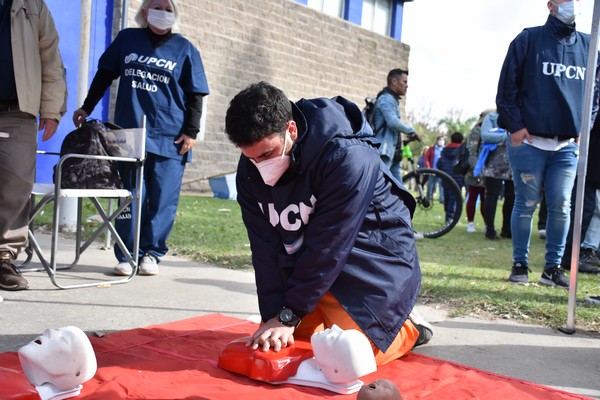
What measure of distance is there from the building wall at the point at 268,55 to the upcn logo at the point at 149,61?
7849mm

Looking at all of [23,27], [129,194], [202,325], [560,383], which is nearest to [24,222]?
[129,194]

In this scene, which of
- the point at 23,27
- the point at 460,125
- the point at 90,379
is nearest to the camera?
the point at 90,379

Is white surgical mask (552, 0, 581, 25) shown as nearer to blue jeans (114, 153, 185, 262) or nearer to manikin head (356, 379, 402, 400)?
blue jeans (114, 153, 185, 262)

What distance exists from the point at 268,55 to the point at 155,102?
10727mm

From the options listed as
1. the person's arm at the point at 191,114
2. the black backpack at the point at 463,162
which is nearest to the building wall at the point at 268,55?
the black backpack at the point at 463,162

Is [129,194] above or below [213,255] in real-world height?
above

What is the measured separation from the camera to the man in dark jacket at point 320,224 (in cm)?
253

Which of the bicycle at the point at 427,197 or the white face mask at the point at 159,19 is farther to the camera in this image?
the bicycle at the point at 427,197

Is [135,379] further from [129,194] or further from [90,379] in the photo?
[129,194]

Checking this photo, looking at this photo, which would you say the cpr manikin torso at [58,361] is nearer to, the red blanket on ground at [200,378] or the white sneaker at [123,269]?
the red blanket on ground at [200,378]

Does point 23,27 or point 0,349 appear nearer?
point 0,349

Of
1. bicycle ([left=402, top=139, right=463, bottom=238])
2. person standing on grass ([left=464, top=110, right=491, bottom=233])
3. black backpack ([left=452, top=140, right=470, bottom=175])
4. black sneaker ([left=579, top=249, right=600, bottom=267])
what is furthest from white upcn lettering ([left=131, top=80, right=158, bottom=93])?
black backpack ([left=452, top=140, right=470, bottom=175])

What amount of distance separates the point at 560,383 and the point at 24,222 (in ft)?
10.1

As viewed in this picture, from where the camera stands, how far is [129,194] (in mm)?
4219
